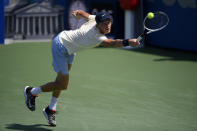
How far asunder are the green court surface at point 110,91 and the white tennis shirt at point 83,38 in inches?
40.4

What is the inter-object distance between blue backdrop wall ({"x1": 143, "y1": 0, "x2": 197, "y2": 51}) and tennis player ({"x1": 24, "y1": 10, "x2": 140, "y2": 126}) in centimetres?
582

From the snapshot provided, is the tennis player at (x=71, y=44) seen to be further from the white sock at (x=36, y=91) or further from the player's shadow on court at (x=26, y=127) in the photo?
the player's shadow on court at (x=26, y=127)

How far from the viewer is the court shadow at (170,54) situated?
35.8ft

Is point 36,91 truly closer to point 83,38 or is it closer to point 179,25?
point 83,38

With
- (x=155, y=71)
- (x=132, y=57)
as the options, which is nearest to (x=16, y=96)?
(x=155, y=71)

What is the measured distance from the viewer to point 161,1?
1248 cm

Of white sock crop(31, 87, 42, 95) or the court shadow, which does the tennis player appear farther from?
the court shadow

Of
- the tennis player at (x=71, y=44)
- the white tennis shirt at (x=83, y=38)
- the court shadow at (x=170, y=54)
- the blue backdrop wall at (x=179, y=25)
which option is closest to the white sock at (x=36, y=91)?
the tennis player at (x=71, y=44)

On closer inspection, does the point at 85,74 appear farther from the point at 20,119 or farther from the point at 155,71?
the point at 20,119

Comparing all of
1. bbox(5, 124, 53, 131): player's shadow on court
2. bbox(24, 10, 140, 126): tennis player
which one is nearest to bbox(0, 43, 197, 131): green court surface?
bbox(5, 124, 53, 131): player's shadow on court

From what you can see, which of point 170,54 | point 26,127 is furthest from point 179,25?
point 26,127

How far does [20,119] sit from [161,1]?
7.22 meters

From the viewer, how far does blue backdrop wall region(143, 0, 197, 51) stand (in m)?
11.6

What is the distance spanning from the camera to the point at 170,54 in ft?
38.1
